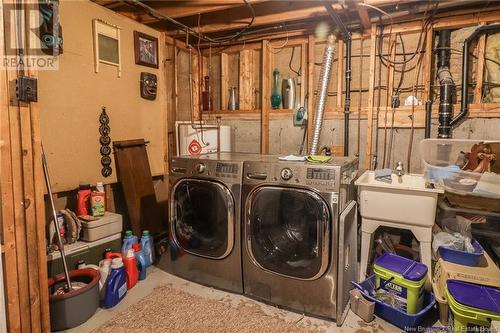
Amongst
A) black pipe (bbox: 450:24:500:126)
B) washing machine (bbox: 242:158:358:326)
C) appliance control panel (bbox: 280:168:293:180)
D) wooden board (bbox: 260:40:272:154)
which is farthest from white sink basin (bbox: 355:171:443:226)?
wooden board (bbox: 260:40:272:154)

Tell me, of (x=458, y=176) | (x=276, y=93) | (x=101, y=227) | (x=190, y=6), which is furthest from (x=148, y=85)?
(x=458, y=176)

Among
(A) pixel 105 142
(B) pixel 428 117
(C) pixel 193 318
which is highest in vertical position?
(B) pixel 428 117

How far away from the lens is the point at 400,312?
6.11 ft

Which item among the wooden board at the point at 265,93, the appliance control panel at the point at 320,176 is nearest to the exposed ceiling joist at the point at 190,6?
the wooden board at the point at 265,93

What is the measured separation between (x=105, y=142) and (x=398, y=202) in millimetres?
2368

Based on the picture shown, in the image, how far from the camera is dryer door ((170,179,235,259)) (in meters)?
2.21

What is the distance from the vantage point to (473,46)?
2.61 meters

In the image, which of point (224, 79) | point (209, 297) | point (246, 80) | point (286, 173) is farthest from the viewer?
point (224, 79)

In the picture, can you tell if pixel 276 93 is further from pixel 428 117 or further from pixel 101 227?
pixel 101 227

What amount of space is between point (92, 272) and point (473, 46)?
11.5 feet

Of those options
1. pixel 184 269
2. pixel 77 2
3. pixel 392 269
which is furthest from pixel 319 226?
pixel 77 2

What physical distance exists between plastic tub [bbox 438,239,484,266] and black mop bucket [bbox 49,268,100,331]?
7.58ft

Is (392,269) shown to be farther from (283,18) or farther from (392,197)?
(283,18)

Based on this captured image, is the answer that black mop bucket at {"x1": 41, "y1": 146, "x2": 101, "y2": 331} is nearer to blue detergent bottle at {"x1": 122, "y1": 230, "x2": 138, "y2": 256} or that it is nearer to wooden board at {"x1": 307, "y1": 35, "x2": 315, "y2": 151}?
blue detergent bottle at {"x1": 122, "y1": 230, "x2": 138, "y2": 256}
